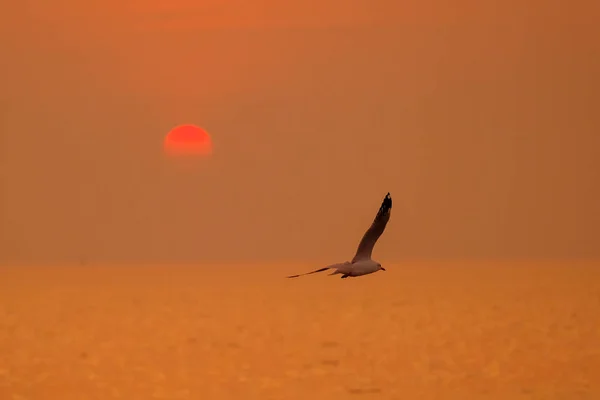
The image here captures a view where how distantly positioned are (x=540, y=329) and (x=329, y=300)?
65743 mm

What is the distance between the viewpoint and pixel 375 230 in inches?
1502

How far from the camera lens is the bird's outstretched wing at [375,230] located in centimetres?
3714

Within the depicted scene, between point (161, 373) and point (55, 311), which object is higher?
point (55, 311)

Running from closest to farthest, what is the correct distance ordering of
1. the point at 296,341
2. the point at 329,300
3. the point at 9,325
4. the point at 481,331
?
the point at 296,341 → the point at 481,331 → the point at 9,325 → the point at 329,300

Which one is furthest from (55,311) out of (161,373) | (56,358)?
(161,373)

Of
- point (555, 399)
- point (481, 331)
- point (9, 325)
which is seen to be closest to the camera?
point (555, 399)

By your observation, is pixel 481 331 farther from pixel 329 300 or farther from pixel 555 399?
pixel 329 300

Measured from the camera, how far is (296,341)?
79.2 m

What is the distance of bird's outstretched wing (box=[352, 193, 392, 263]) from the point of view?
3714cm

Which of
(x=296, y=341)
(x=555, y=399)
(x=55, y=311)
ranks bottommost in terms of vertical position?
(x=555, y=399)

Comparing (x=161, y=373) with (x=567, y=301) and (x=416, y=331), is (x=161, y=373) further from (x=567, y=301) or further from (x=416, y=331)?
(x=567, y=301)

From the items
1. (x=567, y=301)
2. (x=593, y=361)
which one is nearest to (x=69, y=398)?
(x=593, y=361)

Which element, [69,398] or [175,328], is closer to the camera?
[69,398]

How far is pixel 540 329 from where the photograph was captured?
87.8 m
